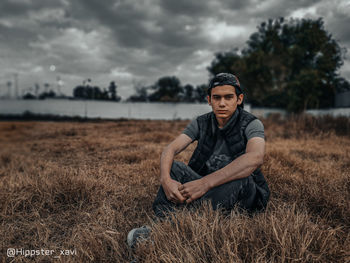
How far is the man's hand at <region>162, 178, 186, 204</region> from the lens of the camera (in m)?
1.75

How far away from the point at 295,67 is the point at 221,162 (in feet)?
121

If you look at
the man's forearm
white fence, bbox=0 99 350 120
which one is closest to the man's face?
the man's forearm

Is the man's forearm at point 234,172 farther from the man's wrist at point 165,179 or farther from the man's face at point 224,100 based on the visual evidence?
the man's face at point 224,100

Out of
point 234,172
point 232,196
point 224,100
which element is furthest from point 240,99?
point 232,196

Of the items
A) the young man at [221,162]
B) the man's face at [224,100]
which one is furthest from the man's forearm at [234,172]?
the man's face at [224,100]

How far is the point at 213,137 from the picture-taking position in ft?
7.25

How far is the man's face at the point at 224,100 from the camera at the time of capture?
2.00 m

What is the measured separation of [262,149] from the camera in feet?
5.91

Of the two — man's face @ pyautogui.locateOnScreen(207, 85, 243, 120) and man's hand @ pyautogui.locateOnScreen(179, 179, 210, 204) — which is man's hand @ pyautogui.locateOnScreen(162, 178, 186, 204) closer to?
man's hand @ pyautogui.locateOnScreen(179, 179, 210, 204)

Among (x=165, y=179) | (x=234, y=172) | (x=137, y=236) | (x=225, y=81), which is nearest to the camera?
(x=137, y=236)

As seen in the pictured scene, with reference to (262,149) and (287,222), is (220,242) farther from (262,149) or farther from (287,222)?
(262,149)

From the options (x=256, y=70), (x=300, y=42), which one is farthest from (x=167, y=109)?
(x=300, y=42)

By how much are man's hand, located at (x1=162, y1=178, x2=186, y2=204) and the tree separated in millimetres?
31868

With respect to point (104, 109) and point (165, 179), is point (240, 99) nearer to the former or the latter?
point (165, 179)
